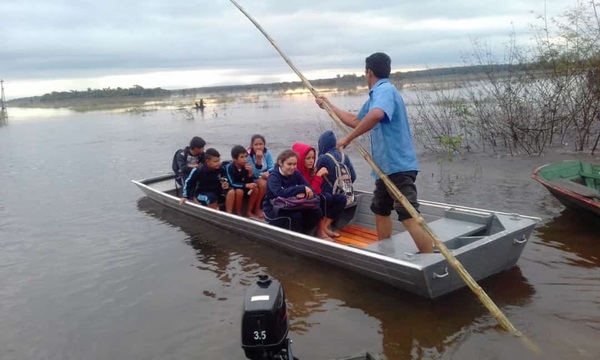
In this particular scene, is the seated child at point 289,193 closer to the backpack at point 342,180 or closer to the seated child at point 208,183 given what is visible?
the backpack at point 342,180

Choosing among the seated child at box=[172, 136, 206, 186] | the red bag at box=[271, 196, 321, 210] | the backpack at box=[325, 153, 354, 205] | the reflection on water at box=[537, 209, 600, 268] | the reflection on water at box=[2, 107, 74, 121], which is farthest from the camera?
the reflection on water at box=[2, 107, 74, 121]

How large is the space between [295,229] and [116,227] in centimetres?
421

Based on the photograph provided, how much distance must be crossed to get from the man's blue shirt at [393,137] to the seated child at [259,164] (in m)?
3.36

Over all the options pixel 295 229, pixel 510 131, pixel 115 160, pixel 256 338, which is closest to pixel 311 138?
pixel 115 160

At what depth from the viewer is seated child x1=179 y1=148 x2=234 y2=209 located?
8.31 metres

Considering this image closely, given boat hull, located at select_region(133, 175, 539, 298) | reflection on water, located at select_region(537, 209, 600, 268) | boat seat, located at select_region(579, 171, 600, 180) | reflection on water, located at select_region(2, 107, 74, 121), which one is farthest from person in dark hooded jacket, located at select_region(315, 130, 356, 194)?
reflection on water, located at select_region(2, 107, 74, 121)

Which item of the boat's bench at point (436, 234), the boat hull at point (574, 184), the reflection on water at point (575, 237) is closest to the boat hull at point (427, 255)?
the boat's bench at point (436, 234)

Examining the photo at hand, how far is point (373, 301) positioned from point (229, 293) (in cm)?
170

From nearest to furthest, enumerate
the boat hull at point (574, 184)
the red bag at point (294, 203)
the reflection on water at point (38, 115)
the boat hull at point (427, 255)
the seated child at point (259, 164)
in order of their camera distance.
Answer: the boat hull at point (427, 255), the red bag at point (294, 203), the boat hull at point (574, 184), the seated child at point (259, 164), the reflection on water at point (38, 115)

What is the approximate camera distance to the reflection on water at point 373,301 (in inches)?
189

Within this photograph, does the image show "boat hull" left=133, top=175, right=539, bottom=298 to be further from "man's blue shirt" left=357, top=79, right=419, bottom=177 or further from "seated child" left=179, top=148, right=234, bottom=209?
"seated child" left=179, top=148, right=234, bottom=209

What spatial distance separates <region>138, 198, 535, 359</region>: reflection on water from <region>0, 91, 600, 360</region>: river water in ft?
0.06

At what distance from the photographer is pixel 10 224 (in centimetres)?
1017

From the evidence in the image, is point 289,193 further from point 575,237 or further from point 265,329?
point 575,237
